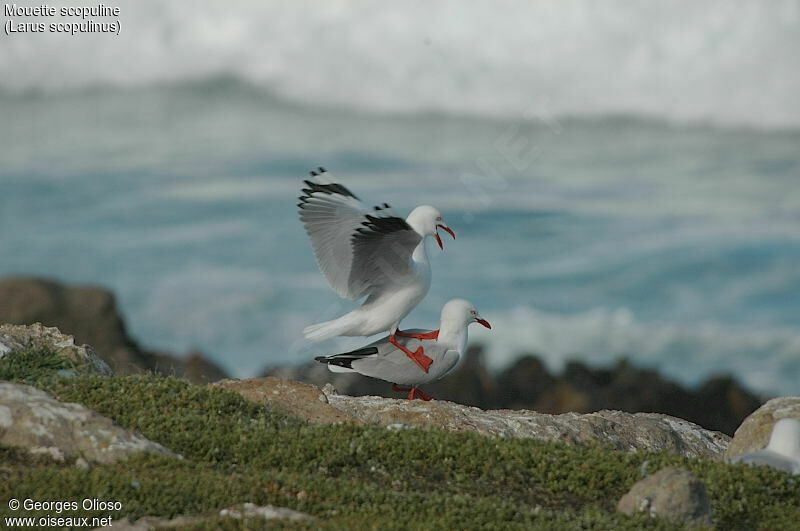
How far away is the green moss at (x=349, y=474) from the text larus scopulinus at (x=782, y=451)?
325mm

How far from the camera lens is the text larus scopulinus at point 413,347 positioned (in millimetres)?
14172

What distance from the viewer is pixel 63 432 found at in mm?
10391

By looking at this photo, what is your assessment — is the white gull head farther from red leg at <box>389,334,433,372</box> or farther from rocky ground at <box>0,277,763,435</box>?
rocky ground at <box>0,277,763,435</box>

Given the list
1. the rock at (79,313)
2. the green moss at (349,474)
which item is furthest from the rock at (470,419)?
the rock at (79,313)

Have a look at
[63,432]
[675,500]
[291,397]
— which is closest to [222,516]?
[63,432]

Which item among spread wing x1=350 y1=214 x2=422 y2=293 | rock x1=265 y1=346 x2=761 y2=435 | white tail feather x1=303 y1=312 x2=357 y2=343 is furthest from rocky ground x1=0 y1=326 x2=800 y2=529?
rock x1=265 y1=346 x2=761 y2=435

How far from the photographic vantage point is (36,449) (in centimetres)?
1022

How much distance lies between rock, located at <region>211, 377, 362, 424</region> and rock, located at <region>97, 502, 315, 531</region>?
3562mm

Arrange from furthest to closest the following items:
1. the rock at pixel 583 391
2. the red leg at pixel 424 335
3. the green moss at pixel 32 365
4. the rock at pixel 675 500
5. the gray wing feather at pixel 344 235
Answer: the rock at pixel 583 391 < the red leg at pixel 424 335 < the gray wing feather at pixel 344 235 < the green moss at pixel 32 365 < the rock at pixel 675 500

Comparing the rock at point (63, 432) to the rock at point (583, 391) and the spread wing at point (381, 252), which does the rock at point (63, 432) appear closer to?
the spread wing at point (381, 252)

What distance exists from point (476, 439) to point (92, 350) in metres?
5.57

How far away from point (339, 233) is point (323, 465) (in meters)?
4.22

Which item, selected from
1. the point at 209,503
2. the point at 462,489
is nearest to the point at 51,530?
the point at 209,503

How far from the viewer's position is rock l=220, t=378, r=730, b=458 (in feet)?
43.3
